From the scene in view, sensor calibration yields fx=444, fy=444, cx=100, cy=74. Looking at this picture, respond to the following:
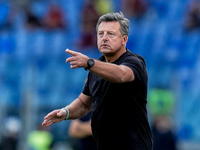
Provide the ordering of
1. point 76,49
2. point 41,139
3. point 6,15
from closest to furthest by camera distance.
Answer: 1. point 41,139
2. point 76,49
3. point 6,15

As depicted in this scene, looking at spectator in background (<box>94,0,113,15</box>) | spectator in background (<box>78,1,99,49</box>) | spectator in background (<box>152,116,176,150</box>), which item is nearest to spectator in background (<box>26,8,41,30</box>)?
spectator in background (<box>78,1,99,49</box>)

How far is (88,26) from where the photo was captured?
39.3 ft

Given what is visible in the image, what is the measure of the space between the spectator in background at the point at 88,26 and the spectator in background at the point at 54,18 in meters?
0.59

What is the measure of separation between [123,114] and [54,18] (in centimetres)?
856

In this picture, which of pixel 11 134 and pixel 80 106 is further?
pixel 11 134

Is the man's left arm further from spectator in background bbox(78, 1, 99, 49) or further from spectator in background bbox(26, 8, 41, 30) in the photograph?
spectator in background bbox(26, 8, 41, 30)

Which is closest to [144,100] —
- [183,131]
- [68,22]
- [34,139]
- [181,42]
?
[183,131]

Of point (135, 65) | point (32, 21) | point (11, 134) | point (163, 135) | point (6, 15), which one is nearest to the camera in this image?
point (135, 65)

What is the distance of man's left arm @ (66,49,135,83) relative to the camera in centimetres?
363

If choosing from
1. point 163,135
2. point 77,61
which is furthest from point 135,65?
point 163,135

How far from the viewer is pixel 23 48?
1155 centimetres

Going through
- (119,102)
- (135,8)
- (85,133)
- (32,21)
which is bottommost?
(85,133)

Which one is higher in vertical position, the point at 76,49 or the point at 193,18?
the point at 193,18

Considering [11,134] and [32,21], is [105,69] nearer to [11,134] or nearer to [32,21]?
[11,134]
